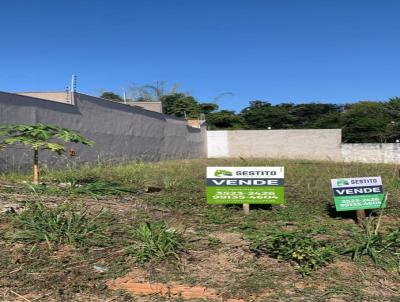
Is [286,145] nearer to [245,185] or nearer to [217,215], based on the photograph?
[245,185]

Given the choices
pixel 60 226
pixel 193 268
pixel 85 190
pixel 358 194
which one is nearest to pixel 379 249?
pixel 358 194

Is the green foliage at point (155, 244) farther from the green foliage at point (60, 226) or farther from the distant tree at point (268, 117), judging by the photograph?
the distant tree at point (268, 117)

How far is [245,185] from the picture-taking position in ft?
22.0

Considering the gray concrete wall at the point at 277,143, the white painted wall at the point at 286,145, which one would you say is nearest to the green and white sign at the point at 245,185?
the white painted wall at the point at 286,145

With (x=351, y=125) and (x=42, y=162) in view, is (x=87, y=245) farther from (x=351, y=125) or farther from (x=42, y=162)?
(x=351, y=125)

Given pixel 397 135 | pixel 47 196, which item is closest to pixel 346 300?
pixel 47 196

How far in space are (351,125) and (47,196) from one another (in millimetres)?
38814

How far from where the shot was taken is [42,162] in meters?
13.1

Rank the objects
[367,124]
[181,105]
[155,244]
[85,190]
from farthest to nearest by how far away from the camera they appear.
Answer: [181,105]
[367,124]
[85,190]
[155,244]

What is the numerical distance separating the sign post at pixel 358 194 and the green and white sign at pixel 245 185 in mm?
792

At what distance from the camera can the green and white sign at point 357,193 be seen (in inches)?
244

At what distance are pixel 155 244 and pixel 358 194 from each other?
10.00 ft

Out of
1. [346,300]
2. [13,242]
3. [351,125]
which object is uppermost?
[351,125]

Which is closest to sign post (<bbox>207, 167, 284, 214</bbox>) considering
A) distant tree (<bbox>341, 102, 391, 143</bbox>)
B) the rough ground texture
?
the rough ground texture
